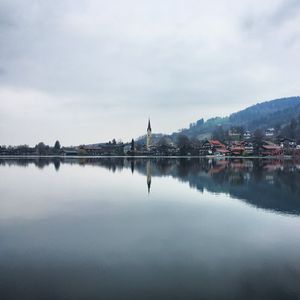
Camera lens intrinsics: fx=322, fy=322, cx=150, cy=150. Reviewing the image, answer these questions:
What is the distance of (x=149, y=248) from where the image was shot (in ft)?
37.1

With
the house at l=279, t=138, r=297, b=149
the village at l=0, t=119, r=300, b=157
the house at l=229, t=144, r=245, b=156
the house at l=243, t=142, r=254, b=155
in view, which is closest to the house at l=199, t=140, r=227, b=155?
the village at l=0, t=119, r=300, b=157

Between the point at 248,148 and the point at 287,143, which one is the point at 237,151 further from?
the point at 287,143

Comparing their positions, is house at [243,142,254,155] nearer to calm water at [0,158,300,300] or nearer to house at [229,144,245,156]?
house at [229,144,245,156]

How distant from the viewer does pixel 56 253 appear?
426 inches

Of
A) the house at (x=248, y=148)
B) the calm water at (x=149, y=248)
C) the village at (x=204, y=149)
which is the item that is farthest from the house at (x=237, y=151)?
the calm water at (x=149, y=248)

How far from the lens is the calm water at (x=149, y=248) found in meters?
8.25

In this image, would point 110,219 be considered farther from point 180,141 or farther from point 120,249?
point 180,141

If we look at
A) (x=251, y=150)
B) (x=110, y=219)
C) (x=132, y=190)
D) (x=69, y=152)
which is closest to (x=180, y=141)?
(x=251, y=150)

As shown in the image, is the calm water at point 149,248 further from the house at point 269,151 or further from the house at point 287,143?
the house at point 287,143

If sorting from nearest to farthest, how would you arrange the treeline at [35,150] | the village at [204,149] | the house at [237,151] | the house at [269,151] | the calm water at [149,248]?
1. the calm water at [149,248]
2. the house at [269,151]
3. the house at [237,151]
4. the village at [204,149]
5. the treeline at [35,150]

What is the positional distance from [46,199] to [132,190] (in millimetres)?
7526

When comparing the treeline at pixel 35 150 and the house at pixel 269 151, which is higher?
the treeline at pixel 35 150

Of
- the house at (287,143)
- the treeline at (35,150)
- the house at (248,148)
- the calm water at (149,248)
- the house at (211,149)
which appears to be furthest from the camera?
the treeline at (35,150)

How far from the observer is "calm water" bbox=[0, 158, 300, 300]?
825 cm
